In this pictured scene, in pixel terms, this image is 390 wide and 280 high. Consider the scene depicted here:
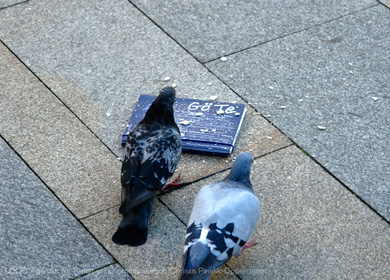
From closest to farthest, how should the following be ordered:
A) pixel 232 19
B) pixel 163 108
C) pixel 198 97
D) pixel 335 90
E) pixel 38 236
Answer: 1. pixel 38 236
2. pixel 163 108
3. pixel 198 97
4. pixel 335 90
5. pixel 232 19

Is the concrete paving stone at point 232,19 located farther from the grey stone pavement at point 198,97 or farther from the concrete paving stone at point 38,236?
the concrete paving stone at point 38,236

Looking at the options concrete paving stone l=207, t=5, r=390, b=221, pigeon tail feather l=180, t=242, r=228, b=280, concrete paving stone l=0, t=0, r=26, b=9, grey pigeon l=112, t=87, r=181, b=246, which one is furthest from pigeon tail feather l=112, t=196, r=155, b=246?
concrete paving stone l=0, t=0, r=26, b=9

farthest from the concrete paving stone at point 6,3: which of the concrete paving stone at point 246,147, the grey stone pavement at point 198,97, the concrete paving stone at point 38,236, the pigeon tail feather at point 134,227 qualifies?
the pigeon tail feather at point 134,227

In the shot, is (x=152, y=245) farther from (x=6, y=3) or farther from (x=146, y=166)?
(x=6, y=3)

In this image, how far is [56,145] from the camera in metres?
5.50

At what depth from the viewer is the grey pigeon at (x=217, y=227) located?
12.7 feet

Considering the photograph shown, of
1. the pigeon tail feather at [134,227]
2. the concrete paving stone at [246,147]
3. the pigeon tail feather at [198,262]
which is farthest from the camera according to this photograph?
the concrete paving stone at [246,147]

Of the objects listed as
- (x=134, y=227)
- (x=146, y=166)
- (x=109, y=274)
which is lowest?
(x=109, y=274)

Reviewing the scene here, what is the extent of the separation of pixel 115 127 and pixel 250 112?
133cm

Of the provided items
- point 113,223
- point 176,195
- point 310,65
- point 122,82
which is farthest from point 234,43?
point 113,223

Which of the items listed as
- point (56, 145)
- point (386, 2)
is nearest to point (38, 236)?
point (56, 145)

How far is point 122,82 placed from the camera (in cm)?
623

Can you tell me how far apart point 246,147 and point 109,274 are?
1828 millimetres

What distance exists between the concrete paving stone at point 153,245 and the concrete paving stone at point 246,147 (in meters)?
0.48
